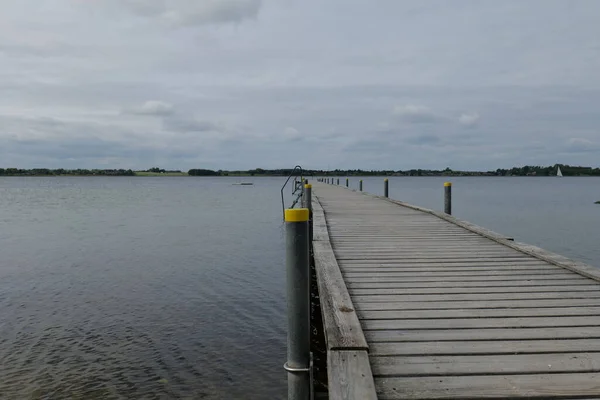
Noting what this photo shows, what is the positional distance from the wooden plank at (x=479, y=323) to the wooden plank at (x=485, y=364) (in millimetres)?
589

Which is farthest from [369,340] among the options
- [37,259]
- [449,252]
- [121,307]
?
[37,259]

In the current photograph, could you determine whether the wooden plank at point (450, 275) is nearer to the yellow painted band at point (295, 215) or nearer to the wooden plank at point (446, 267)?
the wooden plank at point (446, 267)

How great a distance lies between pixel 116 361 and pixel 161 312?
2.49m

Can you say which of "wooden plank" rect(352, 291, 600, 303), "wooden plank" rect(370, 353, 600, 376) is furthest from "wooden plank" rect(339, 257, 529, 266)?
"wooden plank" rect(370, 353, 600, 376)

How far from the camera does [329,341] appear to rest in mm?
3594

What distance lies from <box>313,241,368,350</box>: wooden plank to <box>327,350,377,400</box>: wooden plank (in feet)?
0.37

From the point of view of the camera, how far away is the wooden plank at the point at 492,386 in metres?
2.96

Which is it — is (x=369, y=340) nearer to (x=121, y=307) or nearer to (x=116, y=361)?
(x=116, y=361)

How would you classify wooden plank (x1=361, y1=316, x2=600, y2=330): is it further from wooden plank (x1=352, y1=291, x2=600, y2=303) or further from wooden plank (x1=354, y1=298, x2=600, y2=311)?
wooden plank (x1=352, y1=291, x2=600, y2=303)

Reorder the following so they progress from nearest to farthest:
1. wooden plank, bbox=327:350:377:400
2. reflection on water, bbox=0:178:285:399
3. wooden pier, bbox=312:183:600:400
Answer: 1. wooden plank, bbox=327:350:377:400
2. wooden pier, bbox=312:183:600:400
3. reflection on water, bbox=0:178:285:399

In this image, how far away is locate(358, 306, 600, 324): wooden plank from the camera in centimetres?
433

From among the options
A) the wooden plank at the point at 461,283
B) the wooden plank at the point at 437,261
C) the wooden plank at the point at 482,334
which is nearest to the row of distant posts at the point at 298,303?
the wooden plank at the point at 482,334

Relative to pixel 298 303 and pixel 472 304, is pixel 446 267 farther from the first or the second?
pixel 298 303

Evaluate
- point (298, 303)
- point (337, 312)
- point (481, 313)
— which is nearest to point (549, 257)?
point (481, 313)
